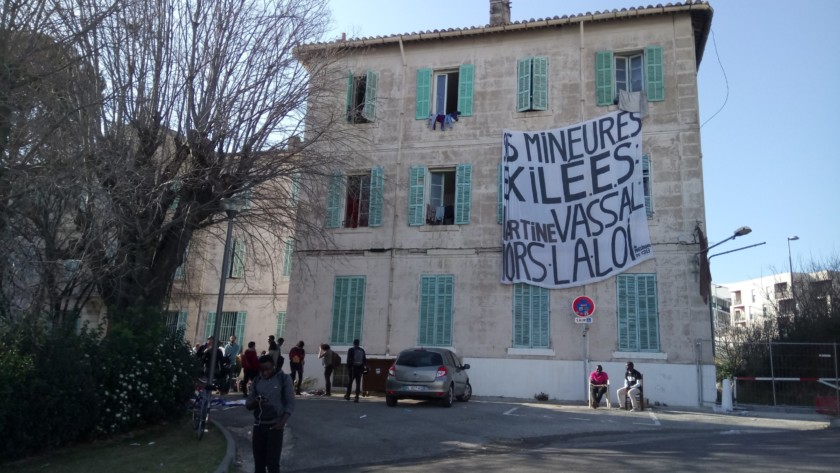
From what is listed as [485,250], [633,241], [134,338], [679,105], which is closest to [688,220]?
[633,241]

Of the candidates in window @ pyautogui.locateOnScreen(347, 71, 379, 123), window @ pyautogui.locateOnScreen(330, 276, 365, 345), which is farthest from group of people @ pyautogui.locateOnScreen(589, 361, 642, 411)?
window @ pyautogui.locateOnScreen(347, 71, 379, 123)

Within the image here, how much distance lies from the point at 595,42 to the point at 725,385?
10531 millimetres

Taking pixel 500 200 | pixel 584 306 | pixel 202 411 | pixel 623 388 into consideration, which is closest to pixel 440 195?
pixel 500 200

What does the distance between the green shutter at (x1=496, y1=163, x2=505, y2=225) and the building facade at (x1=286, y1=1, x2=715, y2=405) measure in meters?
0.07

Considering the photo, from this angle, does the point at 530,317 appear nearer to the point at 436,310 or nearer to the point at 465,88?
the point at 436,310

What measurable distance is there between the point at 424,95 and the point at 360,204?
13.3ft

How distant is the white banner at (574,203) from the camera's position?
60.4ft

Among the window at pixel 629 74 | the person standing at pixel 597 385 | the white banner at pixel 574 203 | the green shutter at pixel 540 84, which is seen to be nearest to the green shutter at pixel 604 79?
the window at pixel 629 74

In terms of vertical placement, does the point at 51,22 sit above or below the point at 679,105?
below

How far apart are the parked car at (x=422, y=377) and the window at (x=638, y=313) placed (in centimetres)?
533

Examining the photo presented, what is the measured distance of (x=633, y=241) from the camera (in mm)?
18250

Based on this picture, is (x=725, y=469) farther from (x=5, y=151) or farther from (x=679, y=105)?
(x=679, y=105)

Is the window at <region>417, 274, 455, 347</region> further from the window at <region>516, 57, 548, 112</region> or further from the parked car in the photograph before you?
the window at <region>516, 57, 548, 112</region>

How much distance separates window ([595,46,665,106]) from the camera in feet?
62.5
